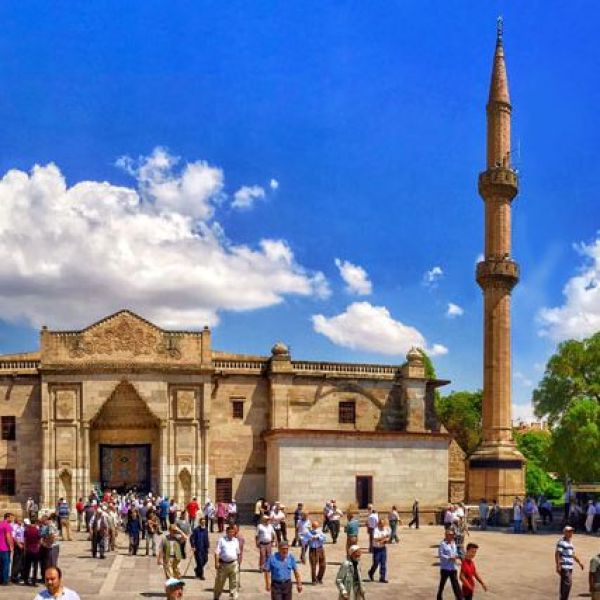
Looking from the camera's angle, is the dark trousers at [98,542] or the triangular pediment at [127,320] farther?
the triangular pediment at [127,320]

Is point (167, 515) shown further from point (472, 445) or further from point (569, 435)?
point (472, 445)

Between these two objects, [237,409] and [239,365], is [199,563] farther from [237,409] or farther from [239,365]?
[239,365]

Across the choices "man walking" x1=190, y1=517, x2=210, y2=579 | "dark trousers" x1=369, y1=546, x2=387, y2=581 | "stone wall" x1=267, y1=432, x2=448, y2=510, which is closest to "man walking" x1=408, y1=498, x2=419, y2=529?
"stone wall" x1=267, y1=432, x2=448, y2=510

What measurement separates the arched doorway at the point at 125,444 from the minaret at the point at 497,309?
562 inches

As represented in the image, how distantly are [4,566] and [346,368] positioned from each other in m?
23.6

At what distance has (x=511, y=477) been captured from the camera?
3772 cm

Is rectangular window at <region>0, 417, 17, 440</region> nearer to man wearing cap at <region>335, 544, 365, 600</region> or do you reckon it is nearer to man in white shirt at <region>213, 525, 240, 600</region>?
man in white shirt at <region>213, 525, 240, 600</region>

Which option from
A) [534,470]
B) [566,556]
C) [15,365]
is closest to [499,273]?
[15,365]

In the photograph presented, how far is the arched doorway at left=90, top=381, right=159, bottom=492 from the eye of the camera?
38.2 m

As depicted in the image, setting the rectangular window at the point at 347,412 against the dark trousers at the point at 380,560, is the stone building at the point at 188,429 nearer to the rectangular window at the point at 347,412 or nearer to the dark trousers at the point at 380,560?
the rectangular window at the point at 347,412

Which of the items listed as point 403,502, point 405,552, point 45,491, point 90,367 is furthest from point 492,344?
point 45,491

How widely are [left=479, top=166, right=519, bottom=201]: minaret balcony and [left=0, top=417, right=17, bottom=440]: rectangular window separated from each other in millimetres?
23324

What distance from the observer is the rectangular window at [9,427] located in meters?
37.7

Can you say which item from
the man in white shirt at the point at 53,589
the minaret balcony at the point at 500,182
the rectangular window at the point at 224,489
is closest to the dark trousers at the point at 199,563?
the man in white shirt at the point at 53,589
